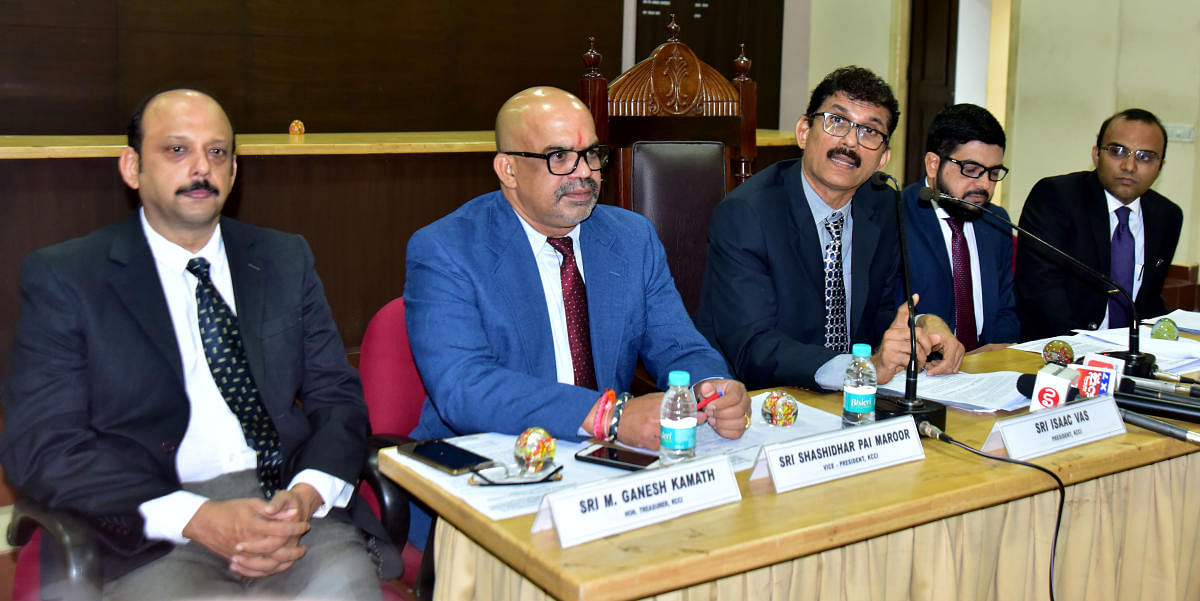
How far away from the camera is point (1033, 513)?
1738 mm

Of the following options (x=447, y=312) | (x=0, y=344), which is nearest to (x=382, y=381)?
(x=447, y=312)

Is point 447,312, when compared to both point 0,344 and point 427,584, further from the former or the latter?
point 0,344

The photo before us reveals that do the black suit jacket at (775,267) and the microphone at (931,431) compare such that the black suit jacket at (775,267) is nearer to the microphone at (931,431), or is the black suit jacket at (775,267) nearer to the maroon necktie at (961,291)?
the maroon necktie at (961,291)

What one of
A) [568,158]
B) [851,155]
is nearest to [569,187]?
[568,158]

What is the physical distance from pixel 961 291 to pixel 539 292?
1.26 meters

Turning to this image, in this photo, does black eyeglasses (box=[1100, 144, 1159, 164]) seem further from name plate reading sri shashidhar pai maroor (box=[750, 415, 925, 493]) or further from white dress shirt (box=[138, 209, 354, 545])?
white dress shirt (box=[138, 209, 354, 545])

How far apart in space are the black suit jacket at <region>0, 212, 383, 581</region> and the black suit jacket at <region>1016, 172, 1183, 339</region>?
1949 millimetres

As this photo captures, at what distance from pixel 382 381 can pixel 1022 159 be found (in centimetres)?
502

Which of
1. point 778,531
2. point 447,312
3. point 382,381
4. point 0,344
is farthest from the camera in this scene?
point 0,344

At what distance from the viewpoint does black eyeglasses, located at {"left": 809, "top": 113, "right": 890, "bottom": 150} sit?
238cm

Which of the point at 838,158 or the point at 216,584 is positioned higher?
the point at 838,158

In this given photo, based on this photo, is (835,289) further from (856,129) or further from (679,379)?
(679,379)

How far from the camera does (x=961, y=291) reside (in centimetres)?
271

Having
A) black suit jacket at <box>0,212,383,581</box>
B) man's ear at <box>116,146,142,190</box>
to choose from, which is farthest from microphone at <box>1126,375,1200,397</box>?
man's ear at <box>116,146,142,190</box>
